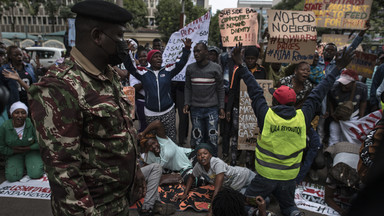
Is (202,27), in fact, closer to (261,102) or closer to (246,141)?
(246,141)

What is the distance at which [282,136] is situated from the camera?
9.04 ft

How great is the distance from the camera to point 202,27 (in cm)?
492

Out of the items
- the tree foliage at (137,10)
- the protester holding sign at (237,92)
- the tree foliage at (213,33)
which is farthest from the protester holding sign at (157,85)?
the tree foliage at (137,10)

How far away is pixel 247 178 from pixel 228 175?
0.31 metres

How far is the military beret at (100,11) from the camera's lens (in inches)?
54.7

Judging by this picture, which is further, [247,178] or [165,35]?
[165,35]

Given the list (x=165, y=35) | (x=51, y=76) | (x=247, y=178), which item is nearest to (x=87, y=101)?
(x=51, y=76)

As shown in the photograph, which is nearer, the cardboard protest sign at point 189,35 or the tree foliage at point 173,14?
the cardboard protest sign at point 189,35

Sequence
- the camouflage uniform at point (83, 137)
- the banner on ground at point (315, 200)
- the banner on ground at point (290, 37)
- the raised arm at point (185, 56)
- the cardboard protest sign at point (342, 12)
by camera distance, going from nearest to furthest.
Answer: the camouflage uniform at point (83, 137) < the banner on ground at point (315, 200) < the banner on ground at point (290, 37) < the raised arm at point (185, 56) < the cardboard protest sign at point (342, 12)

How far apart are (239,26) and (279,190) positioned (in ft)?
9.31

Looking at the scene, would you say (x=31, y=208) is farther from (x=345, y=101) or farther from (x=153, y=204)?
(x=345, y=101)

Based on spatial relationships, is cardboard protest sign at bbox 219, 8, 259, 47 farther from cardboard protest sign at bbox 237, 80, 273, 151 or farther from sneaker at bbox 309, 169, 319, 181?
sneaker at bbox 309, 169, 319, 181

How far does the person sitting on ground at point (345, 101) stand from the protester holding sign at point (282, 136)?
168 centimetres

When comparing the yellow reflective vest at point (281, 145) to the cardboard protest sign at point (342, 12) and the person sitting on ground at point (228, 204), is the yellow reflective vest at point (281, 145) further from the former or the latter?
the cardboard protest sign at point (342, 12)
